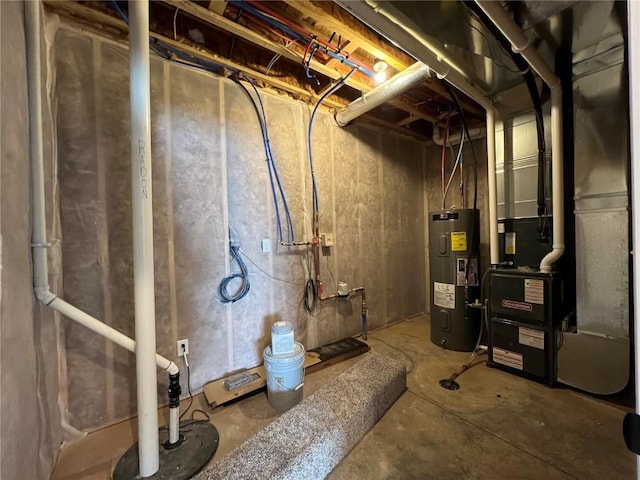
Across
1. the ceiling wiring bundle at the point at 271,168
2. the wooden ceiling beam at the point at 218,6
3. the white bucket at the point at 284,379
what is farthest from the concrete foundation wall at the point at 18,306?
the ceiling wiring bundle at the point at 271,168

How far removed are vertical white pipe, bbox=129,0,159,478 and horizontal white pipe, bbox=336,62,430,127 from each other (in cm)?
176

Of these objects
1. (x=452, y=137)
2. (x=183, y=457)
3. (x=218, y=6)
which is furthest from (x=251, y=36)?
(x=452, y=137)

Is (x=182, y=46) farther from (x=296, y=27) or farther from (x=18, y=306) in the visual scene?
(x=18, y=306)

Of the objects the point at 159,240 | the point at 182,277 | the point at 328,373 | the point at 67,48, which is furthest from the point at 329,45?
the point at 328,373

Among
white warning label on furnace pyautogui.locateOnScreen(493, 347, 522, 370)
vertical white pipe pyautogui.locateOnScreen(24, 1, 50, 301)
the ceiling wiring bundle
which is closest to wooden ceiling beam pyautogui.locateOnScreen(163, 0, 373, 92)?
the ceiling wiring bundle

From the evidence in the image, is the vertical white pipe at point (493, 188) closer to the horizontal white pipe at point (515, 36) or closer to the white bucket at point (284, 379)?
the horizontal white pipe at point (515, 36)

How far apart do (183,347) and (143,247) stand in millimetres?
1029

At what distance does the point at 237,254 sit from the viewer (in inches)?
87.7

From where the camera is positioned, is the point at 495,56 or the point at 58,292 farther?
the point at 495,56

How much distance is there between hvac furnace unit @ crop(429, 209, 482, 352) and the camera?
2.69 m

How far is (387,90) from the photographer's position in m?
2.29

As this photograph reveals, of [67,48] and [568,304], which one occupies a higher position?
[67,48]

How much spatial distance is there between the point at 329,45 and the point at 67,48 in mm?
1687

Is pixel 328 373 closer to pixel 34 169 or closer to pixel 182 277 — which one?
pixel 182 277
